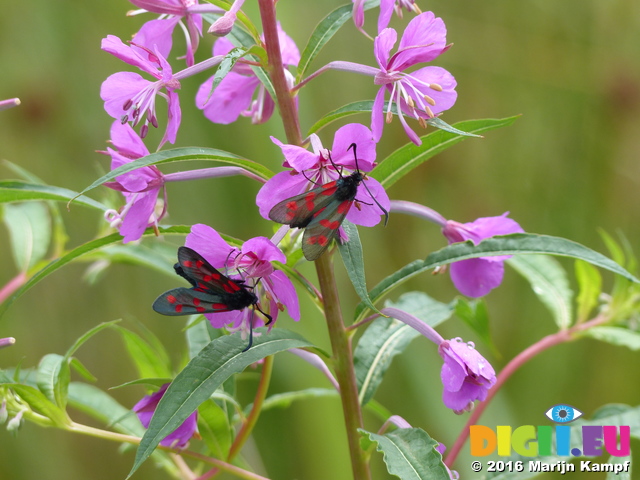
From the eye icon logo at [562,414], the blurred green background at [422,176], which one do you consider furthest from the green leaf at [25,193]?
the blurred green background at [422,176]

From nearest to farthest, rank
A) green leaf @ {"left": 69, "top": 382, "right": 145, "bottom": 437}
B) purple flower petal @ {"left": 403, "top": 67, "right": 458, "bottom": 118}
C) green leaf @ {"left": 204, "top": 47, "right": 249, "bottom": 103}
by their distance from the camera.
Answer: green leaf @ {"left": 204, "top": 47, "right": 249, "bottom": 103} → purple flower petal @ {"left": 403, "top": 67, "right": 458, "bottom": 118} → green leaf @ {"left": 69, "top": 382, "right": 145, "bottom": 437}

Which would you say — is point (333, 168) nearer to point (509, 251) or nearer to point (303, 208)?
point (303, 208)

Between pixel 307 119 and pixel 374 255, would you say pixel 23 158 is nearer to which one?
pixel 307 119

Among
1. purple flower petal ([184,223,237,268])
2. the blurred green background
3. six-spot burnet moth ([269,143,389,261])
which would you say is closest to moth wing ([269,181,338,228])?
six-spot burnet moth ([269,143,389,261])

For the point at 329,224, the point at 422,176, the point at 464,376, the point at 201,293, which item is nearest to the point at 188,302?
the point at 201,293

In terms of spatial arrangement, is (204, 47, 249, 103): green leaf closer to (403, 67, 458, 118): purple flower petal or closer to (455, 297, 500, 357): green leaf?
(403, 67, 458, 118): purple flower petal
